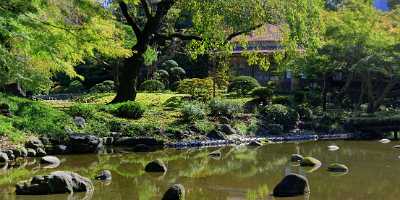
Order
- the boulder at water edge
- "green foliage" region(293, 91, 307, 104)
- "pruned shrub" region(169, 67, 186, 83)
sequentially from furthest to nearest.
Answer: "pruned shrub" region(169, 67, 186, 83)
"green foliage" region(293, 91, 307, 104)
the boulder at water edge

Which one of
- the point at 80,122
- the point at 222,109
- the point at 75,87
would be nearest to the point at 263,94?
the point at 222,109

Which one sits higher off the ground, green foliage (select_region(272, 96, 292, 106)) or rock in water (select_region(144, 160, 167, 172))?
green foliage (select_region(272, 96, 292, 106))

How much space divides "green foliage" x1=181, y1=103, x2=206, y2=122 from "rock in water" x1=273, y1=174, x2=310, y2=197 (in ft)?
36.8

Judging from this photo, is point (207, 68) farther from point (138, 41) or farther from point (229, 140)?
point (229, 140)

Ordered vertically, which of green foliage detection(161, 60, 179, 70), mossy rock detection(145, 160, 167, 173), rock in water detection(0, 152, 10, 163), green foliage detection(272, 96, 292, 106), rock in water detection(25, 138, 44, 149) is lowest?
mossy rock detection(145, 160, 167, 173)

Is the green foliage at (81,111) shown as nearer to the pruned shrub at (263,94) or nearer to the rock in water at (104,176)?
the rock in water at (104,176)

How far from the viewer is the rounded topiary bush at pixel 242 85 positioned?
35.4m

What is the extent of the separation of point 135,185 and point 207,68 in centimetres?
2848

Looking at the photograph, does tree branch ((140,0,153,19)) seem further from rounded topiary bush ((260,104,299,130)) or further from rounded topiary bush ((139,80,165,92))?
rounded topiary bush ((139,80,165,92))

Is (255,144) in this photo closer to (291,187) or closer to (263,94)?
(263,94)

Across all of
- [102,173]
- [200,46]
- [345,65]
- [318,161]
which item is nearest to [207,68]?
[345,65]

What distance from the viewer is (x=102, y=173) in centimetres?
1345

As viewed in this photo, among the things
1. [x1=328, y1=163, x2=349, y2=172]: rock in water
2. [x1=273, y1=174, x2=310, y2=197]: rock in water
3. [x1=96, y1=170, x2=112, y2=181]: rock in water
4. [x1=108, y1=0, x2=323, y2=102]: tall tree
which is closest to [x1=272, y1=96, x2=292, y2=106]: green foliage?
[x1=108, y1=0, x2=323, y2=102]: tall tree

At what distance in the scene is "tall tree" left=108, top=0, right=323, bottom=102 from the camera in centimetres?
2284
